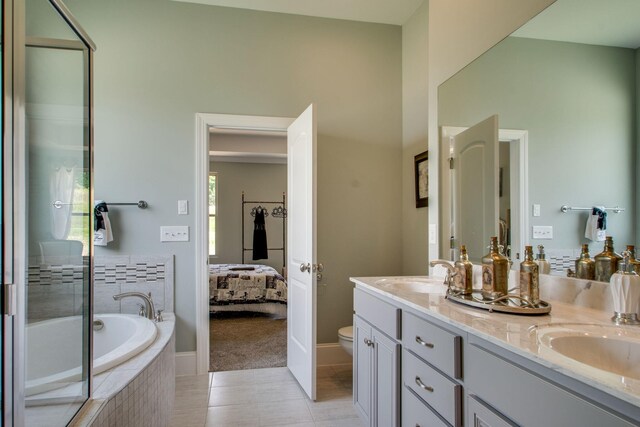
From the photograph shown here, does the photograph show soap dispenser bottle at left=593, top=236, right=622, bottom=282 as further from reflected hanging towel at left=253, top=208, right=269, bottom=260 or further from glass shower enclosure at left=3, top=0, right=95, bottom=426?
reflected hanging towel at left=253, top=208, right=269, bottom=260

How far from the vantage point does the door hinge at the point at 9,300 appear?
95 cm

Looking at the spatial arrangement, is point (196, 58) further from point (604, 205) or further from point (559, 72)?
point (604, 205)

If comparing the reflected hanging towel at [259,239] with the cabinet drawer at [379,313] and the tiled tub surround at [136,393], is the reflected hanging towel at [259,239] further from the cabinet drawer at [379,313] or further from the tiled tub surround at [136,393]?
the cabinet drawer at [379,313]

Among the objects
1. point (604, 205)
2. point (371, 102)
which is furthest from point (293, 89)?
point (604, 205)

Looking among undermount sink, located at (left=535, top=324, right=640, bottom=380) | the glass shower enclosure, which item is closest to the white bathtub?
the glass shower enclosure

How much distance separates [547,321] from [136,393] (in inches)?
66.7

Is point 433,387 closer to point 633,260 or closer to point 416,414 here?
point 416,414

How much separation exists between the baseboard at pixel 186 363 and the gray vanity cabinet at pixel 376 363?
1.45 meters

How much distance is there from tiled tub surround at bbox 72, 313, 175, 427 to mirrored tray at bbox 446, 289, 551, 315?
4.74ft

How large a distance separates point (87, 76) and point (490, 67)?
1.89 metres

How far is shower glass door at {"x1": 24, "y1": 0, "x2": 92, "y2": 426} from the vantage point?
116 cm

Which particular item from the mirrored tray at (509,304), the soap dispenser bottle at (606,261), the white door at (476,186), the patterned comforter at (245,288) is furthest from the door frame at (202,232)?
the soap dispenser bottle at (606,261)

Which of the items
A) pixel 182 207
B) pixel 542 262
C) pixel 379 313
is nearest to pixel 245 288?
pixel 182 207

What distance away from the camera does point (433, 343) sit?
1.39 meters
